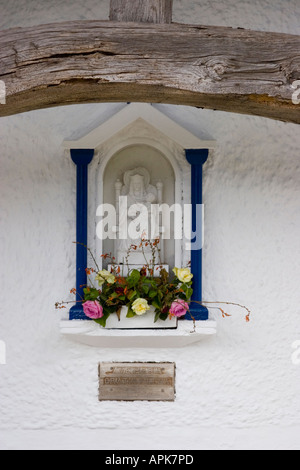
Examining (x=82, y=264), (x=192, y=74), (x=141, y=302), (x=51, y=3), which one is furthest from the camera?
(x=51, y=3)

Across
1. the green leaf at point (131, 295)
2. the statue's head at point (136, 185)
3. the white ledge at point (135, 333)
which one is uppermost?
the statue's head at point (136, 185)

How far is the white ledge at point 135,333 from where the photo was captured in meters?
2.09

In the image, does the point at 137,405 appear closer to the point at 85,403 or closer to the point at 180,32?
the point at 85,403

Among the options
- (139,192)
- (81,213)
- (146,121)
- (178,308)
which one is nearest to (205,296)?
(178,308)

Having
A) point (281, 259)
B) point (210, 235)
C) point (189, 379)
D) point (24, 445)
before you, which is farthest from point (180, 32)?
point (24, 445)

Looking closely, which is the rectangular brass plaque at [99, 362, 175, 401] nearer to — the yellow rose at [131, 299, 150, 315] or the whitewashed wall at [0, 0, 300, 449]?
the whitewashed wall at [0, 0, 300, 449]

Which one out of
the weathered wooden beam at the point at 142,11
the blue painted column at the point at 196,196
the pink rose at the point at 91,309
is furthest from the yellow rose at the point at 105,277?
the weathered wooden beam at the point at 142,11

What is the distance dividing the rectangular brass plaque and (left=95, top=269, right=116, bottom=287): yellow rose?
443 mm

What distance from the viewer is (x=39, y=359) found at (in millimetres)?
2248

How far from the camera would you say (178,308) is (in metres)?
2.03

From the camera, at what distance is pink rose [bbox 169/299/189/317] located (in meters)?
2.03

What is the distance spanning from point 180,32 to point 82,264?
1.12 m

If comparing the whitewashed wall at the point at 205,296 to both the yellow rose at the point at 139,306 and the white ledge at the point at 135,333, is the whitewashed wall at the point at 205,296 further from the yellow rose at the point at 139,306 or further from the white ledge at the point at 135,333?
the yellow rose at the point at 139,306

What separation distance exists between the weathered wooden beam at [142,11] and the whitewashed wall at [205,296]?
2.33ft
